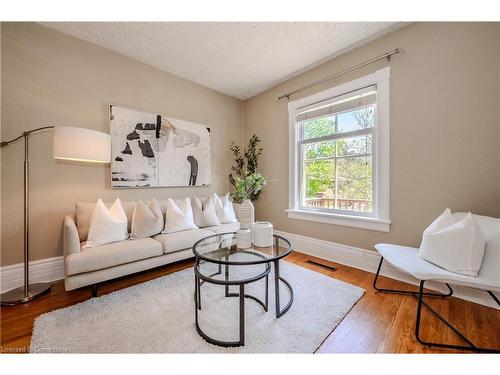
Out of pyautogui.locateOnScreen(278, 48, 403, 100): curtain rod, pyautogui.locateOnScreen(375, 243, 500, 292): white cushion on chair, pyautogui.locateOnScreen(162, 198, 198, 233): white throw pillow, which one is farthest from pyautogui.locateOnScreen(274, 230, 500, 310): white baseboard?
pyautogui.locateOnScreen(278, 48, 403, 100): curtain rod

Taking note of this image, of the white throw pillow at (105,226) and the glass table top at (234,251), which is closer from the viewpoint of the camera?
the glass table top at (234,251)

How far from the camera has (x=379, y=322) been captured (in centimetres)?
149

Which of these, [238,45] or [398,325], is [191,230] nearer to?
[398,325]

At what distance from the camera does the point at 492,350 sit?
121 cm

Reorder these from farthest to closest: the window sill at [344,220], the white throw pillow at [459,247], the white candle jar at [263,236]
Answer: the window sill at [344,220] → the white candle jar at [263,236] → the white throw pillow at [459,247]

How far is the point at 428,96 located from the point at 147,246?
3260mm

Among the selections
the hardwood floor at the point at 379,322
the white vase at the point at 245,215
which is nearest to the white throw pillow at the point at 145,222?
the hardwood floor at the point at 379,322

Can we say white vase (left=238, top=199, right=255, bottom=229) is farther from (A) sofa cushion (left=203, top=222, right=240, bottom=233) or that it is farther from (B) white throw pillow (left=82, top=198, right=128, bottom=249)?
(B) white throw pillow (left=82, top=198, right=128, bottom=249)

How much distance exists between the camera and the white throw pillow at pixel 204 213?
2.85 m

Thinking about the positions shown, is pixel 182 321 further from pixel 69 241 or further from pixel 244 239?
pixel 69 241

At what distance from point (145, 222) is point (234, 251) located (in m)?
1.19

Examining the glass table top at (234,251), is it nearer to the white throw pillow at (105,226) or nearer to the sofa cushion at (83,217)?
the white throw pillow at (105,226)

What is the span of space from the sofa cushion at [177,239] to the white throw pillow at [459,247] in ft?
7.33

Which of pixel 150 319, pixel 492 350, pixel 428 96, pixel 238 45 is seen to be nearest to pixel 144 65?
pixel 238 45
